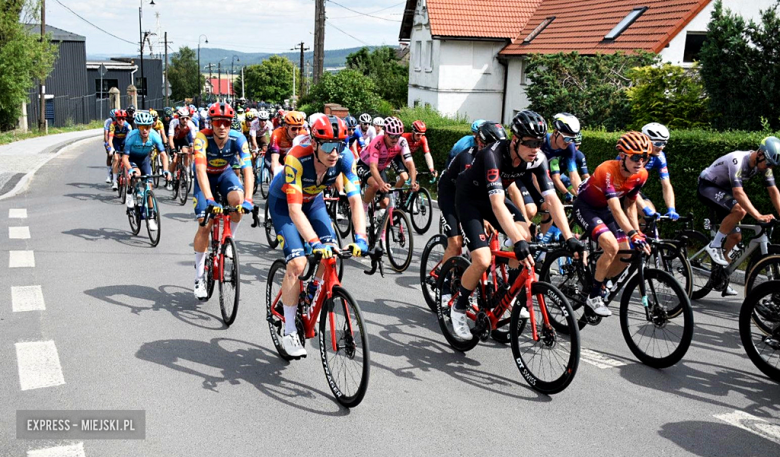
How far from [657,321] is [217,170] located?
4.77m

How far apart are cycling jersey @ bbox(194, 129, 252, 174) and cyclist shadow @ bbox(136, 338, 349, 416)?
6.92 feet

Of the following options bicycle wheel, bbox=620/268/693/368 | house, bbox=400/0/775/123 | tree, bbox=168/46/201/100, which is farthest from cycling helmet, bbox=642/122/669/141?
tree, bbox=168/46/201/100

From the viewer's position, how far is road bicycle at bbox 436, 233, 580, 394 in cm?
504

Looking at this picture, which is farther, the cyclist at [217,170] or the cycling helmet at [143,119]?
the cycling helmet at [143,119]

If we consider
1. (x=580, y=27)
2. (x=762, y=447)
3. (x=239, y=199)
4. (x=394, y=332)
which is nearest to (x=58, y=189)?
(x=239, y=199)

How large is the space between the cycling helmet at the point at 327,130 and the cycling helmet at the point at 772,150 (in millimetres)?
4629

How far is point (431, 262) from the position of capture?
24.8 feet

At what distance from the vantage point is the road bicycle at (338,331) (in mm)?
4809

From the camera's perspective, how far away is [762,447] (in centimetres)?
449

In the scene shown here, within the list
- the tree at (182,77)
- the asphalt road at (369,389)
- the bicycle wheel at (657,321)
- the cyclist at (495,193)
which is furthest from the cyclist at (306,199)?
the tree at (182,77)

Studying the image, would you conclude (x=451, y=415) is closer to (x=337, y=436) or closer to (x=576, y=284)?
(x=337, y=436)

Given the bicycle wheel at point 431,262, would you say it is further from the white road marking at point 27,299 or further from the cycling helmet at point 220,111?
the white road marking at point 27,299

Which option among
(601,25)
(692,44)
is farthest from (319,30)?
(692,44)

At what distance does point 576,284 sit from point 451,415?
2.21 meters
